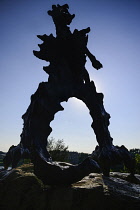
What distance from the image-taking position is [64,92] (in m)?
3.94

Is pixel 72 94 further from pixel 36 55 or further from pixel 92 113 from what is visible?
pixel 36 55

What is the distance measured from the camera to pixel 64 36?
14.9 ft

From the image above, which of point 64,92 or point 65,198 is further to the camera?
point 64,92

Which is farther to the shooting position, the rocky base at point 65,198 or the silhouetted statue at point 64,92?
the silhouetted statue at point 64,92

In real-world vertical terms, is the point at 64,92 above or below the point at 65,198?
above

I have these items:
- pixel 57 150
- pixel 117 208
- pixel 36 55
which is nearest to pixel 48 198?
pixel 117 208

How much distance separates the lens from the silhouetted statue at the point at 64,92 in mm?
3234

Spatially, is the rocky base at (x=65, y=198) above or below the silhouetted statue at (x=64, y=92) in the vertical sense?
below

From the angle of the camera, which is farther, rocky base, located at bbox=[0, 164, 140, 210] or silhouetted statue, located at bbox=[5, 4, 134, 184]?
silhouetted statue, located at bbox=[5, 4, 134, 184]

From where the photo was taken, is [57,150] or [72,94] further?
[57,150]

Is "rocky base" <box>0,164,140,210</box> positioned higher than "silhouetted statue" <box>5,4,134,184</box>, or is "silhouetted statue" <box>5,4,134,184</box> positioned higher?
"silhouetted statue" <box>5,4,134,184</box>

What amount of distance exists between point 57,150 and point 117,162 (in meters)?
27.4

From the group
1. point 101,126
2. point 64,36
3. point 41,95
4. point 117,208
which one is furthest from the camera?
point 64,36

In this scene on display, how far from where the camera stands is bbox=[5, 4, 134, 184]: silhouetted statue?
323 cm
